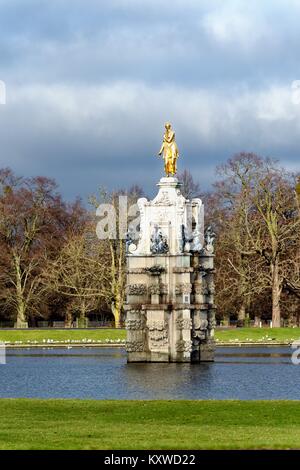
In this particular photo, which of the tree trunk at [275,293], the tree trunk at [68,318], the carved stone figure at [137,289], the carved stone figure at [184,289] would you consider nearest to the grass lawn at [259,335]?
the tree trunk at [275,293]

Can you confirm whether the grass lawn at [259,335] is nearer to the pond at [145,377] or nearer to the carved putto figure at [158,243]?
the pond at [145,377]

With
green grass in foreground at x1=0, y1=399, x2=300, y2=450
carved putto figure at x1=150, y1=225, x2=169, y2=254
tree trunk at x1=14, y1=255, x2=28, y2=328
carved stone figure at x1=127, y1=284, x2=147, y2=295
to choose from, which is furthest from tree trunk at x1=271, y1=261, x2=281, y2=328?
green grass in foreground at x1=0, y1=399, x2=300, y2=450

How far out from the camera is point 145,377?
49.8 metres

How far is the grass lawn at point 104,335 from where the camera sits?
265 ft

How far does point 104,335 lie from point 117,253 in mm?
14445

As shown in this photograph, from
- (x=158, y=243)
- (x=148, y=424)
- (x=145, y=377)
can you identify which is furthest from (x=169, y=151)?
(x=148, y=424)

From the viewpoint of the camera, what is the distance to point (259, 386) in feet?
152

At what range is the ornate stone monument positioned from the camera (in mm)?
57375

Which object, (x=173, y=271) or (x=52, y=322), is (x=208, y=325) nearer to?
(x=173, y=271)

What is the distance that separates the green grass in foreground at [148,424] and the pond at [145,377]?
6.38 meters

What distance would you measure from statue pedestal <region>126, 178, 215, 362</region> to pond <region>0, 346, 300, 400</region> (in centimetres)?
140

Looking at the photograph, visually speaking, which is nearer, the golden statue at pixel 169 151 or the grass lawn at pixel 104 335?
the golden statue at pixel 169 151

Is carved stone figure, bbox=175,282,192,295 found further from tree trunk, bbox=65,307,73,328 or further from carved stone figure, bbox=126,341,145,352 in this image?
tree trunk, bbox=65,307,73,328
